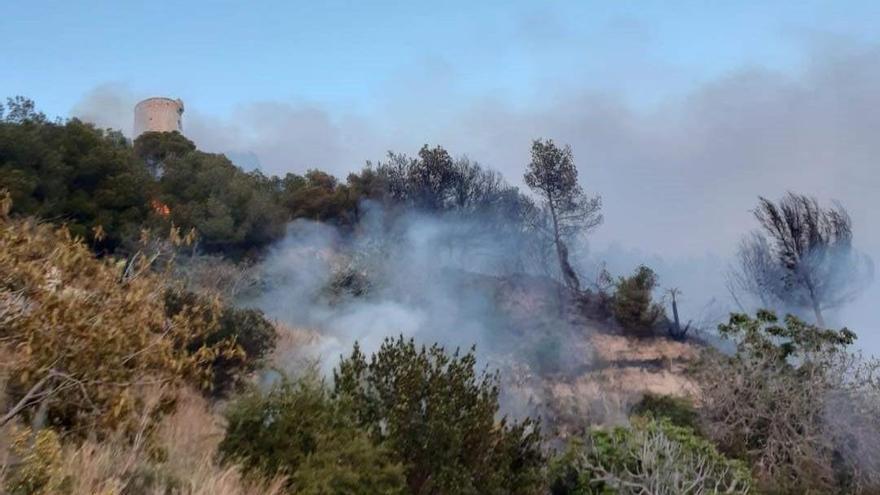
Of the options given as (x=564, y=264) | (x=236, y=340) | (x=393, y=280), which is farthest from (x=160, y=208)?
(x=564, y=264)

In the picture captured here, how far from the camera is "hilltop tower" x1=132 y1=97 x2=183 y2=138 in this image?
3919 cm

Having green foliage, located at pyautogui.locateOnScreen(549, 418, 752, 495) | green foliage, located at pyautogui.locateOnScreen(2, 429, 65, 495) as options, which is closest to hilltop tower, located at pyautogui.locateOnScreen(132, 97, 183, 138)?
green foliage, located at pyautogui.locateOnScreen(549, 418, 752, 495)

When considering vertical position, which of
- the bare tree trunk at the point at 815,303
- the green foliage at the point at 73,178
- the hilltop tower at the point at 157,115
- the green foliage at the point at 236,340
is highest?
the hilltop tower at the point at 157,115

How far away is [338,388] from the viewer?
733 centimetres

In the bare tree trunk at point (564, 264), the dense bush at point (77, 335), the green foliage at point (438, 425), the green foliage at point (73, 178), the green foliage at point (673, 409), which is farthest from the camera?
the bare tree trunk at point (564, 264)

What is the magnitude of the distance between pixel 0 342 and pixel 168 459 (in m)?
1.58

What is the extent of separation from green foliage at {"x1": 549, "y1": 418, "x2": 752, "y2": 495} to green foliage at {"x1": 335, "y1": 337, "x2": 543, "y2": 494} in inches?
53.1

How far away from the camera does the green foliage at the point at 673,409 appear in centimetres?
1441

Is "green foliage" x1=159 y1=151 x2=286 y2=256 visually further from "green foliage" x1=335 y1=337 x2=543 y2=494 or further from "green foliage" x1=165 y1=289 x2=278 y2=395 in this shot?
"green foliage" x1=335 y1=337 x2=543 y2=494

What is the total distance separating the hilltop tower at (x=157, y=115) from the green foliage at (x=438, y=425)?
116ft

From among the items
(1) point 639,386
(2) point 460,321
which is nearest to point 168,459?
(1) point 639,386

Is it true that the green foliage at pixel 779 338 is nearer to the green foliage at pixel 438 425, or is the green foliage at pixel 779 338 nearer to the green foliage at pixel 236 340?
the green foliage at pixel 438 425

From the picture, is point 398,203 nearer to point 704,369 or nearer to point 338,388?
point 704,369

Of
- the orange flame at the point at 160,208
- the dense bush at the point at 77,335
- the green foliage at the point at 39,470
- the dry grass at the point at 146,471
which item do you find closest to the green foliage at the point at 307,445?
the dry grass at the point at 146,471
